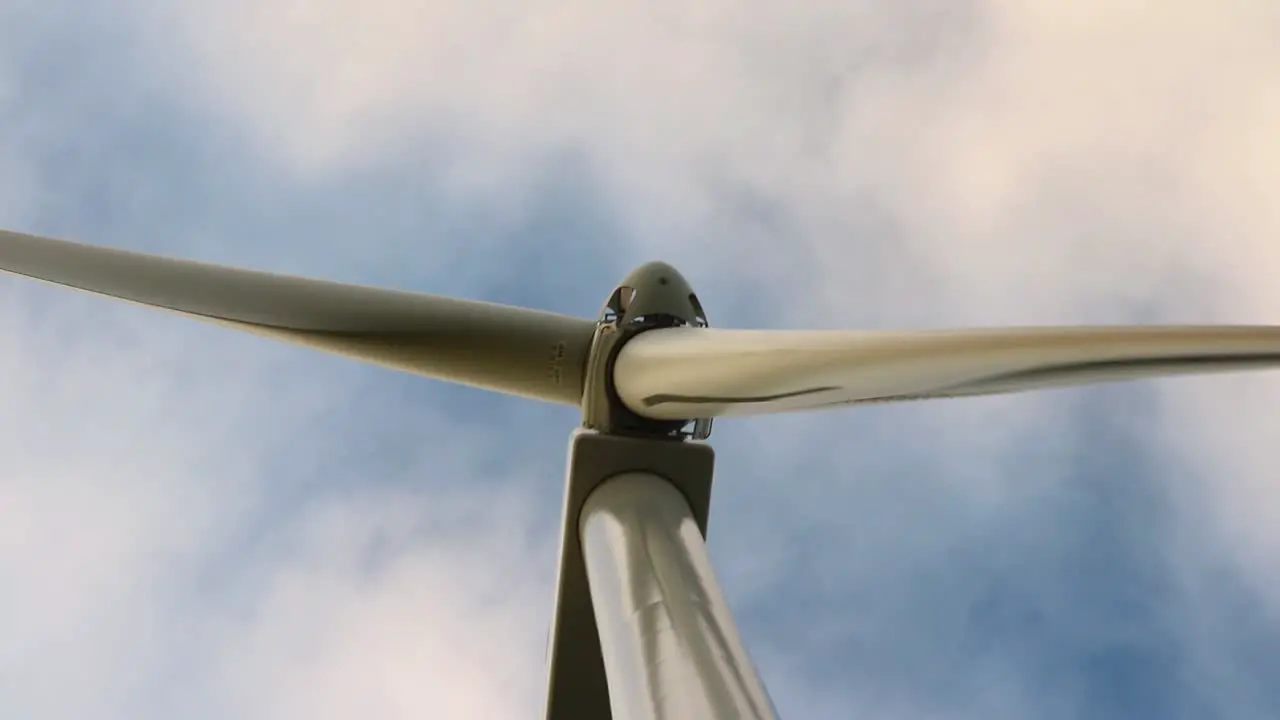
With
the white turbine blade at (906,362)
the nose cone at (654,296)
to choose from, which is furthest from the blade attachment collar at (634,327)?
the white turbine blade at (906,362)

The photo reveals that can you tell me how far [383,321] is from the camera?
9.60 metres

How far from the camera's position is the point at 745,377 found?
20.8ft

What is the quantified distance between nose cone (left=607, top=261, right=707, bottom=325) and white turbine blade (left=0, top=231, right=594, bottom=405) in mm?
372

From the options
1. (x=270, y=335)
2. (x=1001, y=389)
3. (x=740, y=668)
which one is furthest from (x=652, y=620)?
(x=270, y=335)

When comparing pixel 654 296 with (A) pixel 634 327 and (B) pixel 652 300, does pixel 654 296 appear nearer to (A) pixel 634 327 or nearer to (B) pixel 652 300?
(B) pixel 652 300

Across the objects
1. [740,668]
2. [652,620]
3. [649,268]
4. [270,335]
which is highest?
[649,268]

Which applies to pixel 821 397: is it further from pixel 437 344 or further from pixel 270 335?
pixel 270 335

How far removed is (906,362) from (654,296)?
15.5 feet

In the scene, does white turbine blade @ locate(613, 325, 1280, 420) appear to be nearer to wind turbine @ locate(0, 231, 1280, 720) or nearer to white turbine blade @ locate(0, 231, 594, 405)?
wind turbine @ locate(0, 231, 1280, 720)

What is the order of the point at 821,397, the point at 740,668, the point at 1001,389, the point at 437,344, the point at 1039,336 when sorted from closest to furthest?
the point at 1039,336
the point at 1001,389
the point at 740,668
the point at 821,397
the point at 437,344

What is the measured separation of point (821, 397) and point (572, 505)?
2911 millimetres

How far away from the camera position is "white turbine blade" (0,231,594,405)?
9.56 meters

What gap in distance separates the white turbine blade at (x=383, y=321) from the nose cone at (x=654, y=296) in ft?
1.22

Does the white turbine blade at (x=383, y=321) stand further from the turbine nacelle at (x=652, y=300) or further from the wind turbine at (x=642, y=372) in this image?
the turbine nacelle at (x=652, y=300)
